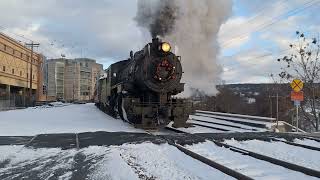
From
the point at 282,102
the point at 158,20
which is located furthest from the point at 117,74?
the point at 282,102

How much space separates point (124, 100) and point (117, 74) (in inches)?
230

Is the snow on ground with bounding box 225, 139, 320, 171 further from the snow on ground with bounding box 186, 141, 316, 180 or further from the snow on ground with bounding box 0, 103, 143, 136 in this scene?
the snow on ground with bounding box 0, 103, 143, 136

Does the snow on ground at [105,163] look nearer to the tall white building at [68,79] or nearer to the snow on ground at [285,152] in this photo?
the snow on ground at [285,152]

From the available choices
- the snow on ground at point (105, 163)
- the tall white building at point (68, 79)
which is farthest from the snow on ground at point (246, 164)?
the tall white building at point (68, 79)

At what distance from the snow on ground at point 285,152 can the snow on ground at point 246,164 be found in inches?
33.8

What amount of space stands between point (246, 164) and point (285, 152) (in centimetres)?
248

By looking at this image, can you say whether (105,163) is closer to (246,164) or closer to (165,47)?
(246,164)

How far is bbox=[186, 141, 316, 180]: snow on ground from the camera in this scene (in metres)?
8.06

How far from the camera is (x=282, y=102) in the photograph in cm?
4572

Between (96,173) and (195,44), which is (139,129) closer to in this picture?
(195,44)

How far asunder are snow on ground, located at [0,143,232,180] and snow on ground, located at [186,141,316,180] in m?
0.67

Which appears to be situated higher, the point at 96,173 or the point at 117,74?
the point at 117,74

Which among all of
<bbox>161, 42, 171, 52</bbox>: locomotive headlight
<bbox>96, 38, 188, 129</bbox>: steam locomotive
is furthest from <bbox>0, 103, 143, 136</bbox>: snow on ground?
<bbox>161, 42, 171, 52</bbox>: locomotive headlight

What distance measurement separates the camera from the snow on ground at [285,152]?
9795 millimetres
